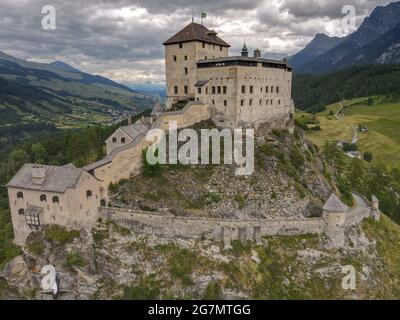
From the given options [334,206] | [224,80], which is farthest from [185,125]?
[334,206]

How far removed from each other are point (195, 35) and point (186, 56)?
402cm

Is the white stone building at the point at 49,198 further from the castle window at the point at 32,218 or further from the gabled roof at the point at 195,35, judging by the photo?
the gabled roof at the point at 195,35

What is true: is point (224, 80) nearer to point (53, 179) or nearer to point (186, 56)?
point (186, 56)

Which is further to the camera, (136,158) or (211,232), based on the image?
(136,158)

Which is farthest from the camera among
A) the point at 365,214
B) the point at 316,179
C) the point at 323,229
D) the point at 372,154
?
the point at 372,154

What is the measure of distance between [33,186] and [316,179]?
44.6m

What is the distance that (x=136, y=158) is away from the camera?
52.4m

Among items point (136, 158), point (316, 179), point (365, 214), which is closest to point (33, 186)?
point (136, 158)

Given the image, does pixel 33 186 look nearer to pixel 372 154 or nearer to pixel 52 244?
pixel 52 244

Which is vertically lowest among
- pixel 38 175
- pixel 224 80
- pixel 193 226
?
pixel 193 226

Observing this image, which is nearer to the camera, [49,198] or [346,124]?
[49,198]

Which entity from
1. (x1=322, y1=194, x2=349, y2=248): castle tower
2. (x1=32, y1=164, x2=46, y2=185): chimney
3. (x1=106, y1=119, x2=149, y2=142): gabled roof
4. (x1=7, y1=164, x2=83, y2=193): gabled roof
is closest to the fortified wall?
(x1=322, y1=194, x2=349, y2=248): castle tower

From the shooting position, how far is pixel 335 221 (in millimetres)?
49938

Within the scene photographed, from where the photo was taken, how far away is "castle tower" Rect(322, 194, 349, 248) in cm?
4991
